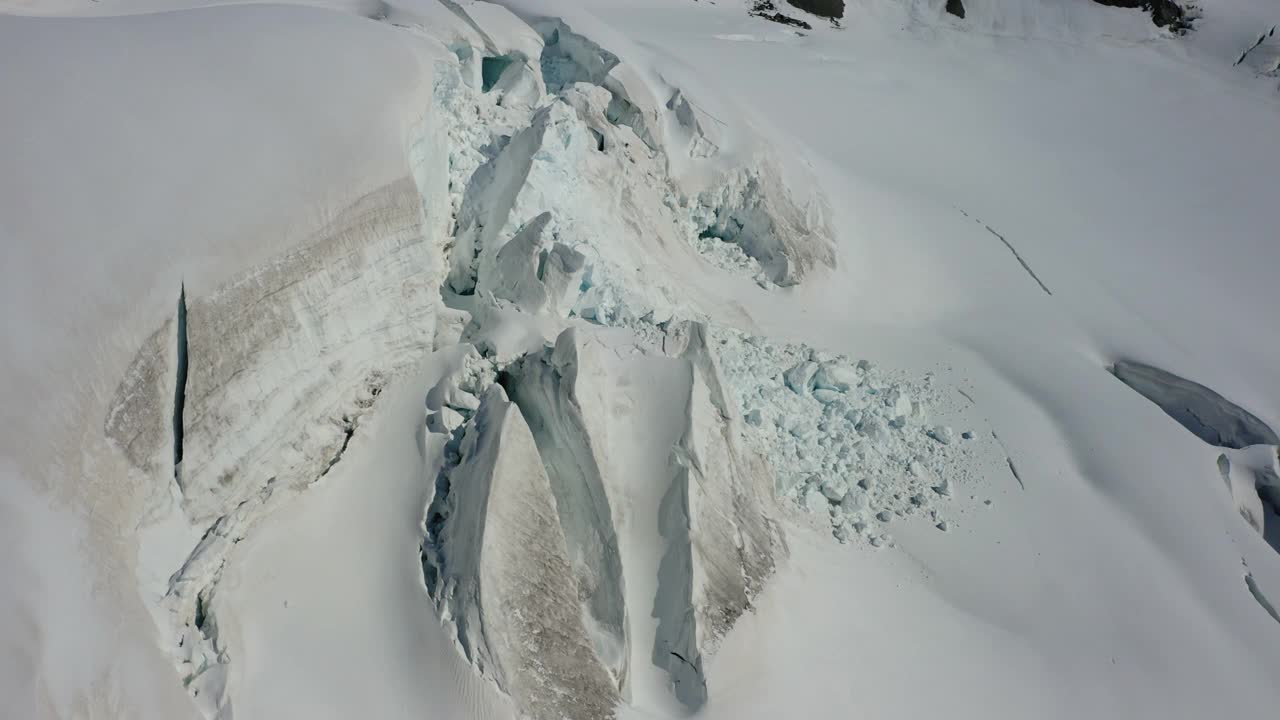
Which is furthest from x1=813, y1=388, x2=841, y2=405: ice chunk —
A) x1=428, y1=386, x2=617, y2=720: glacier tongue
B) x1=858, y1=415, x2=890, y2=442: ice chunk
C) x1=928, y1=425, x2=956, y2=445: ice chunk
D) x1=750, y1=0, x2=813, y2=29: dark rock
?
x1=750, y1=0, x2=813, y2=29: dark rock

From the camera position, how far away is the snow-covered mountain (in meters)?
5.42

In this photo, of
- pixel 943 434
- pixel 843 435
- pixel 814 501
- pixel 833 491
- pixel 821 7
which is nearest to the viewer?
pixel 814 501

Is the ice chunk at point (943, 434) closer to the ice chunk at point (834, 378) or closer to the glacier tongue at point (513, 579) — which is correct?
the ice chunk at point (834, 378)

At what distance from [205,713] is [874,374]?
8143 mm

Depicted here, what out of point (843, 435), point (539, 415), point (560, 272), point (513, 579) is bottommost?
point (843, 435)

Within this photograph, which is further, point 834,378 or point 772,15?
point 772,15

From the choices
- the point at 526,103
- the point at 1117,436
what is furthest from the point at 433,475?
the point at 1117,436

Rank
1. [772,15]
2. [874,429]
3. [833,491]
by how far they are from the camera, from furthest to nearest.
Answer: [772,15]
[874,429]
[833,491]

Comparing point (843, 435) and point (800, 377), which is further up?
point (800, 377)

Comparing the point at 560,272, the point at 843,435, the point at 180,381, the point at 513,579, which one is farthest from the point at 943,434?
the point at 180,381

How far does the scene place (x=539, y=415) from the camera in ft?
24.6

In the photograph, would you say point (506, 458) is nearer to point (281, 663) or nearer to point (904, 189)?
point (281, 663)

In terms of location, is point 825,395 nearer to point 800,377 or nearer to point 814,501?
point 800,377

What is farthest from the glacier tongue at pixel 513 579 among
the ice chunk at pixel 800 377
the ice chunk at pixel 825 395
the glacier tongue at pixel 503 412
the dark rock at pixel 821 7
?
the dark rock at pixel 821 7
